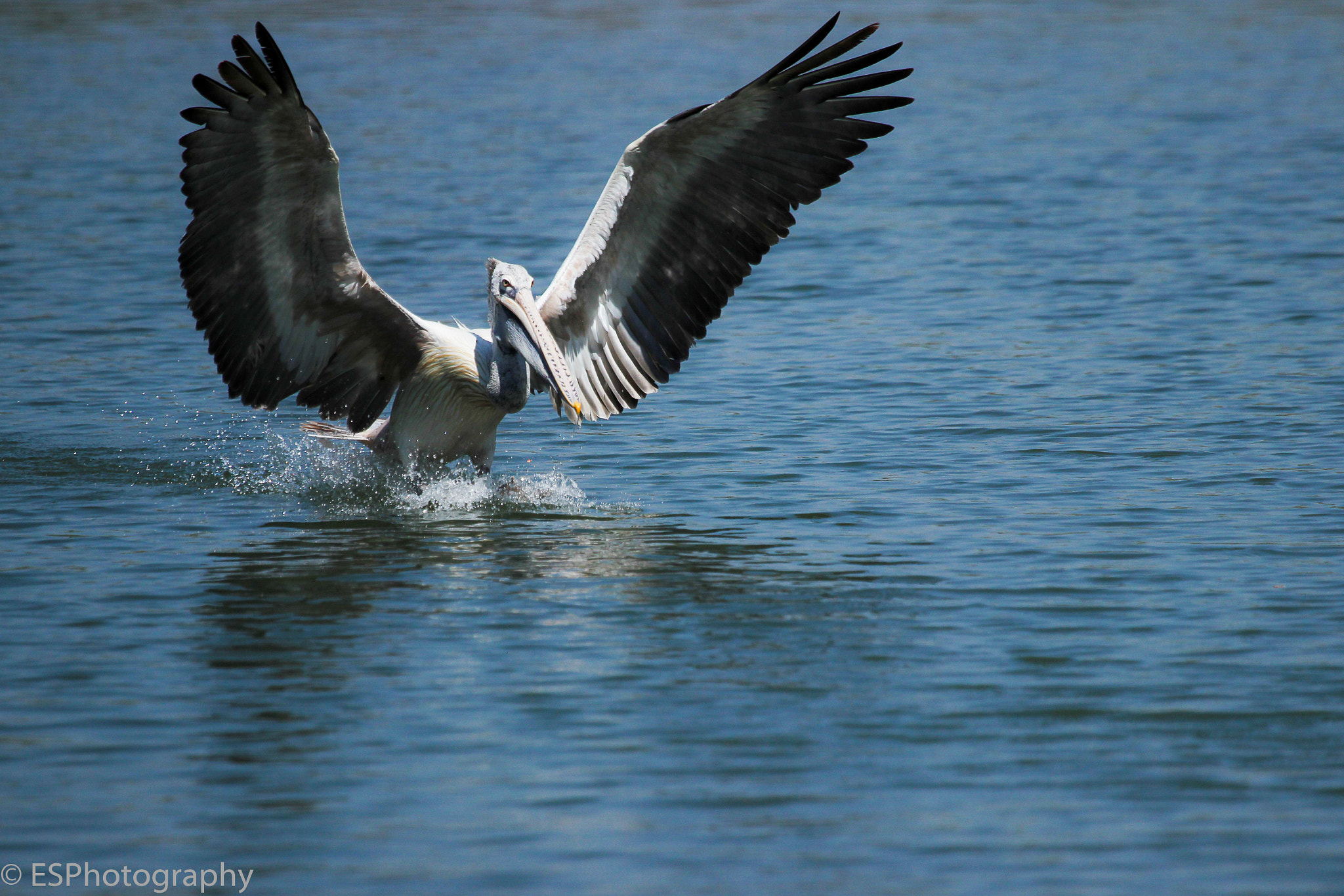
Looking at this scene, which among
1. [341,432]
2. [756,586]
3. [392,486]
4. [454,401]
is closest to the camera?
[756,586]

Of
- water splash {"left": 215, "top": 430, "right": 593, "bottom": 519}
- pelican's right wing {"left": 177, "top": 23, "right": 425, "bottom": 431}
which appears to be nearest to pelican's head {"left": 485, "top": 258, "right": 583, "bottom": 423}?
pelican's right wing {"left": 177, "top": 23, "right": 425, "bottom": 431}

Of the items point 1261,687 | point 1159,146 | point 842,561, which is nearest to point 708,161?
point 842,561

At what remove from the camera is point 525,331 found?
324 inches

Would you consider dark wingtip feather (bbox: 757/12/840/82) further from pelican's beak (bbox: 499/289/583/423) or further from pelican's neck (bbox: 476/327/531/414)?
pelican's neck (bbox: 476/327/531/414)

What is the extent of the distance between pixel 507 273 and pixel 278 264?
1.07 metres

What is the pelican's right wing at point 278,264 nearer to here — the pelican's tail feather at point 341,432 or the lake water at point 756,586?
the pelican's tail feather at point 341,432

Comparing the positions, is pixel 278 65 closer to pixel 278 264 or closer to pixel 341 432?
pixel 278 264

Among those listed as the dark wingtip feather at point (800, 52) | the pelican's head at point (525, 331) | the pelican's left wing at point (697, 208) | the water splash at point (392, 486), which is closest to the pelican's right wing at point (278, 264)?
the water splash at point (392, 486)

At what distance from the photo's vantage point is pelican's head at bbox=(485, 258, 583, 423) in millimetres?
8000

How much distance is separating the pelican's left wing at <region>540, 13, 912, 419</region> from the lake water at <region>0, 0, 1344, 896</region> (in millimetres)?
862

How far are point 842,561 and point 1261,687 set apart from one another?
→ 2178mm

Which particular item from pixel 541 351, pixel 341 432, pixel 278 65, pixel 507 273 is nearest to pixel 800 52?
pixel 507 273

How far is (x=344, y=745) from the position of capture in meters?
5.74

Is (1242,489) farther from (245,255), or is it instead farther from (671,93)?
(671,93)
